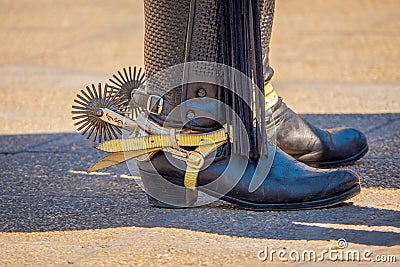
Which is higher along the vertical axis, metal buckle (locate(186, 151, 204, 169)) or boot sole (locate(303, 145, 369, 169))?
metal buckle (locate(186, 151, 204, 169))

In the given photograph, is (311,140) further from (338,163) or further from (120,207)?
(120,207)

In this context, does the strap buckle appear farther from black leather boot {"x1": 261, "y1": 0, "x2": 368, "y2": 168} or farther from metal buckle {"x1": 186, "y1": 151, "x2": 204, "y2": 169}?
A: black leather boot {"x1": 261, "y1": 0, "x2": 368, "y2": 168}

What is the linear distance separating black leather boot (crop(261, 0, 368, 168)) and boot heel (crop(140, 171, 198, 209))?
418 mm

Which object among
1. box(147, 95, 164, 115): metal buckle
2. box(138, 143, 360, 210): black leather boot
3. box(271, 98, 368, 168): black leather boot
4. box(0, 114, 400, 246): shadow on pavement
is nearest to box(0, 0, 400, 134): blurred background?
box(0, 114, 400, 246): shadow on pavement

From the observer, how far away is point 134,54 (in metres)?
4.94

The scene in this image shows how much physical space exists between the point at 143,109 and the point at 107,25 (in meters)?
3.49

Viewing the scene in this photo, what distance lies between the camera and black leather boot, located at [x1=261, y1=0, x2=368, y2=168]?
8.77ft

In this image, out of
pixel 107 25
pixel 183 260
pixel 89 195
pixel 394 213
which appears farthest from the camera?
pixel 107 25

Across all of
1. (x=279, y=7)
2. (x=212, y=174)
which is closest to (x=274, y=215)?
(x=212, y=174)

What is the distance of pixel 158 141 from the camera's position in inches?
91.4

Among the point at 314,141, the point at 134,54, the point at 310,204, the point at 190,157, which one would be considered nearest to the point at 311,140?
the point at 314,141

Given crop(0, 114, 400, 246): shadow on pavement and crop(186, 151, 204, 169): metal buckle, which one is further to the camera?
crop(186, 151, 204, 169): metal buckle

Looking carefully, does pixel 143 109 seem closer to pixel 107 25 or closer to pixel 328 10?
pixel 107 25

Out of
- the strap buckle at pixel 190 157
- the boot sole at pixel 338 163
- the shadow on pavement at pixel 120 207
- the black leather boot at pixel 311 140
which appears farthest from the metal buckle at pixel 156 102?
the boot sole at pixel 338 163
